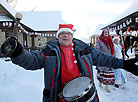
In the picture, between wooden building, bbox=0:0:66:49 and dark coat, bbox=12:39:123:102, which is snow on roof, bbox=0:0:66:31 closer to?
wooden building, bbox=0:0:66:49

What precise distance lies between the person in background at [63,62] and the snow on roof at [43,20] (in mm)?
16810

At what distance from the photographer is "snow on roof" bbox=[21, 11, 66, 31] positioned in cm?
1843

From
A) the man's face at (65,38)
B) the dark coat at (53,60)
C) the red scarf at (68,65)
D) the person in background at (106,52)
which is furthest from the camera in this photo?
the person in background at (106,52)

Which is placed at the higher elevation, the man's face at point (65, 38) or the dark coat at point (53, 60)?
the man's face at point (65, 38)

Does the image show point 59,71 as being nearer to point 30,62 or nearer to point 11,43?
point 30,62

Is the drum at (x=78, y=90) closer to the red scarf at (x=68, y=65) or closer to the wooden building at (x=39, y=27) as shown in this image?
the red scarf at (x=68, y=65)

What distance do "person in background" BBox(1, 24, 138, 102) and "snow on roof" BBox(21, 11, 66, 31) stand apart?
16810mm

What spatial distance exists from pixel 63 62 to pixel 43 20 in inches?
807

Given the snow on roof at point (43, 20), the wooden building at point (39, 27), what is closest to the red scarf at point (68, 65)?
the wooden building at point (39, 27)

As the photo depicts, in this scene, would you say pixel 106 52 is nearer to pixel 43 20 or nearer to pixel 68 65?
pixel 68 65

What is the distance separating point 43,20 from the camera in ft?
67.3

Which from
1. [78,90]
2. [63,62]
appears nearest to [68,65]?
[63,62]

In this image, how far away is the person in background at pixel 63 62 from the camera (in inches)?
45.2

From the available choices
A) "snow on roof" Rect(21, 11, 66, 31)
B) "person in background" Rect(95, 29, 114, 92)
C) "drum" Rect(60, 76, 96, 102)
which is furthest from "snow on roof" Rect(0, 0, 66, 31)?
"drum" Rect(60, 76, 96, 102)
